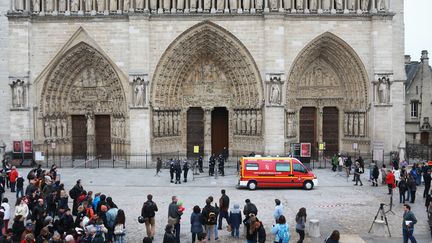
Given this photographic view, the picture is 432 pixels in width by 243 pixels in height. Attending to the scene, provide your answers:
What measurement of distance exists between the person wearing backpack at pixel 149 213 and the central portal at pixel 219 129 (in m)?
19.2

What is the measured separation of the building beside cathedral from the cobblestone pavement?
13.4 ft

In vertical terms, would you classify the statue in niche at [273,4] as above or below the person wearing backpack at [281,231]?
above

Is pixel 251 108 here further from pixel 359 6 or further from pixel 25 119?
pixel 25 119

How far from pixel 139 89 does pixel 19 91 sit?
739cm

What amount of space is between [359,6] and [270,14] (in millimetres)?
5732

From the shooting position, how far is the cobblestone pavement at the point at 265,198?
16.2 metres

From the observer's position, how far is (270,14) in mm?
30266

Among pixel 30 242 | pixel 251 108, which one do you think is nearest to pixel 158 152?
pixel 251 108

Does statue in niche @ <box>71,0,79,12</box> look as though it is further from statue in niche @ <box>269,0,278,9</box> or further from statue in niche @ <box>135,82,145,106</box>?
statue in niche @ <box>269,0,278,9</box>

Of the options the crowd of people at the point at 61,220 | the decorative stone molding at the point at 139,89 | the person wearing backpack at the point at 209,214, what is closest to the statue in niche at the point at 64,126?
the decorative stone molding at the point at 139,89

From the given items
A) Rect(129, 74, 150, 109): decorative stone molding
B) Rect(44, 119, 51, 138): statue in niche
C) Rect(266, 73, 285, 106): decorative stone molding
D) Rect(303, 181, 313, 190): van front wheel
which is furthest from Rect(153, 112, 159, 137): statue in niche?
Rect(303, 181, 313, 190): van front wheel

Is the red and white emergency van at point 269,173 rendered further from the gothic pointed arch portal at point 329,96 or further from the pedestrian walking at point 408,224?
the pedestrian walking at point 408,224

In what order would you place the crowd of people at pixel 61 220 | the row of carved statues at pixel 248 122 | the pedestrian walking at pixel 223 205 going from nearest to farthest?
the crowd of people at pixel 61 220 → the pedestrian walking at pixel 223 205 → the row of carved statues at pixel 248 122

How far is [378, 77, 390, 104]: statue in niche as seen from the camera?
30641mm
